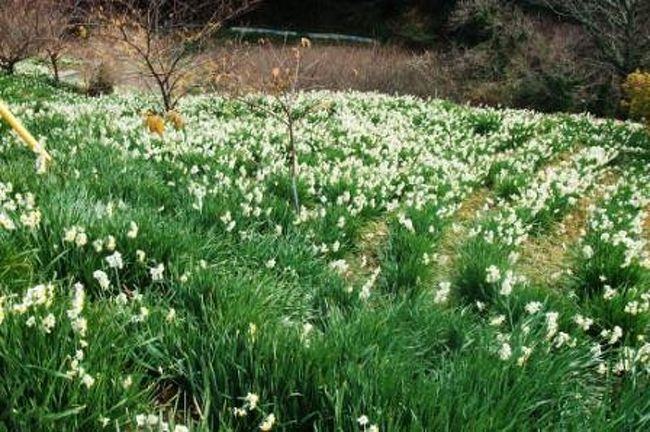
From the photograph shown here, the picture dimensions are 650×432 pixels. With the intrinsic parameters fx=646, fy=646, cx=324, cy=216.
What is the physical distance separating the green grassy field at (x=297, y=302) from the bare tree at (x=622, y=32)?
16994 mm

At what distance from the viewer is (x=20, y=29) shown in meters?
24.5

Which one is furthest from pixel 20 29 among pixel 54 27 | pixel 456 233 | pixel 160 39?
pixel 456 233

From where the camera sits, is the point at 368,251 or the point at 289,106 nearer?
the point at 368,251

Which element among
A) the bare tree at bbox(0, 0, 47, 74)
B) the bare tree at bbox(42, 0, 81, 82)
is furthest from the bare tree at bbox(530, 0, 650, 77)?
the bare tree at bbox(0, 0, 47, 74)

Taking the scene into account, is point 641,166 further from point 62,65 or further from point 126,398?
point 62,65

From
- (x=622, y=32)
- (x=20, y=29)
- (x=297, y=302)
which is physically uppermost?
(x=297, y=302)

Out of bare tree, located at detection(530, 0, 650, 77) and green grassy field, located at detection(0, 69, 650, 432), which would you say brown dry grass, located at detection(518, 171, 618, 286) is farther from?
bare tree, located at detection(530, 0, 650, 77)

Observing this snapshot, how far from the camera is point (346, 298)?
380 centimetres

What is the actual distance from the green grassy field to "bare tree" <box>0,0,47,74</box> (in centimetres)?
1902

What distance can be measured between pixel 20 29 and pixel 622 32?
2235cm

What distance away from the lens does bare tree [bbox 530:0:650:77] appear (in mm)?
22516

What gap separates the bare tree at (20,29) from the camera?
24.5m

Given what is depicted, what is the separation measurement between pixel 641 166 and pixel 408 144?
12.3 ft

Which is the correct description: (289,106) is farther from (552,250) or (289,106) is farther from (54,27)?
(54,27)
